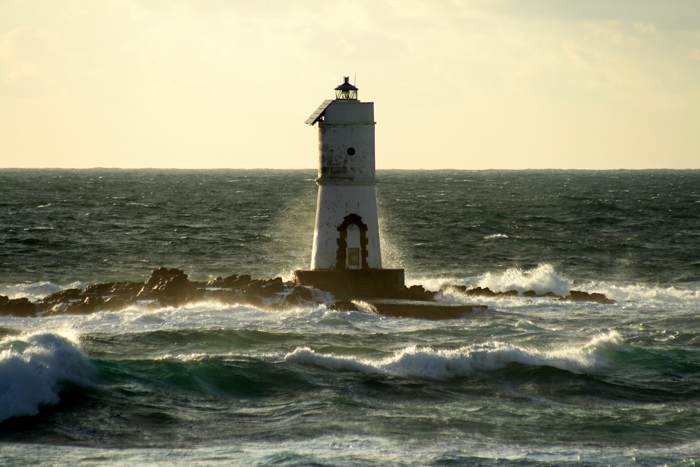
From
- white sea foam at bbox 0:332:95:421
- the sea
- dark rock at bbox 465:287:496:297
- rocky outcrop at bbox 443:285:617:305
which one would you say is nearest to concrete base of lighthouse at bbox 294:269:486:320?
the sea

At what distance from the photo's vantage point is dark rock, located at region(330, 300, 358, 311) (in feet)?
65.7

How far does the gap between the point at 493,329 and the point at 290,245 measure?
2471cm

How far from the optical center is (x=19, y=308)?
65.9 feet

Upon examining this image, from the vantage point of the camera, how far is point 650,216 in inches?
2160

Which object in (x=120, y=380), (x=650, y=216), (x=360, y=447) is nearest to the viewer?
(x=360, y=447)

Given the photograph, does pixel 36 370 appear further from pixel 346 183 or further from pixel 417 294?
pixel 417 294

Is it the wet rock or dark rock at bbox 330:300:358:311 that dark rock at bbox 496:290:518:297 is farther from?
dark rock at bbox 330:300:358:311

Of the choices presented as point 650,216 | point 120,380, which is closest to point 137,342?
point 120,380

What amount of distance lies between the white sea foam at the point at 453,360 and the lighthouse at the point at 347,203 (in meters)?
6.23

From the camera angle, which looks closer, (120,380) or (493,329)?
(120,380)

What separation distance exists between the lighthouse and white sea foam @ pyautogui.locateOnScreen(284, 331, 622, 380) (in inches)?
245

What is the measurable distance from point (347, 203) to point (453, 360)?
25.3 feet

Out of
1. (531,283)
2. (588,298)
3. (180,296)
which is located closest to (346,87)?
(180,296)

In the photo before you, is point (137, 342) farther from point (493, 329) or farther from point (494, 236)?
point (494, 236)
